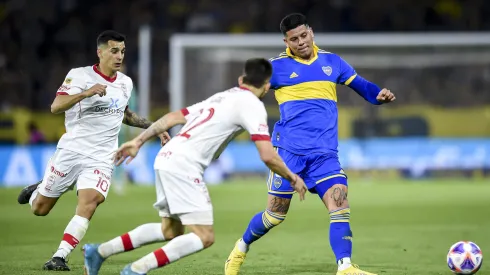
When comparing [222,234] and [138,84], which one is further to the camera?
[138,84]

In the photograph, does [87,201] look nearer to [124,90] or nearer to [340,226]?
[124,90]

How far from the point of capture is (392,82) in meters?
26.7

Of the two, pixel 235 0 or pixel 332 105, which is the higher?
pixel 235 0

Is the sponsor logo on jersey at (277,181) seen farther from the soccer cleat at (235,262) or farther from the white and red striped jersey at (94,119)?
the white and red striped jersey at (94,119)

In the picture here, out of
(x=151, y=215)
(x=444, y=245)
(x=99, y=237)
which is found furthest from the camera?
(x=151, y=215)

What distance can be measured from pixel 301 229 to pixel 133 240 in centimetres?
681

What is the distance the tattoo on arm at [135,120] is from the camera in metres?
9.30

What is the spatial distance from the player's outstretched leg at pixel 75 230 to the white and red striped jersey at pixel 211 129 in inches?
83.7

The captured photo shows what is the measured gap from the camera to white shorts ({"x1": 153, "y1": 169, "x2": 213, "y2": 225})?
6848mm

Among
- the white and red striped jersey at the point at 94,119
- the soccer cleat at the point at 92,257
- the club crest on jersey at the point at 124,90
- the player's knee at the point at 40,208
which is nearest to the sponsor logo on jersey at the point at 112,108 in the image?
the white and red striped jersey at the point at 94,119

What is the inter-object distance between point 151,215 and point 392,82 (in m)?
12.9

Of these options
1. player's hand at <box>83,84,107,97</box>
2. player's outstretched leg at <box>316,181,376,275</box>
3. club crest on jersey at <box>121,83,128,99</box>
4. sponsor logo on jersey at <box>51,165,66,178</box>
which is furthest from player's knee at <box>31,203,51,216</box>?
player's outstretched leg at <box>316,181,376,275</box>

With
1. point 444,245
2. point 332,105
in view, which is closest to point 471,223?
point 444,245

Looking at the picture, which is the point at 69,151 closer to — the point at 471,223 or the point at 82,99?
the point at 82,99
